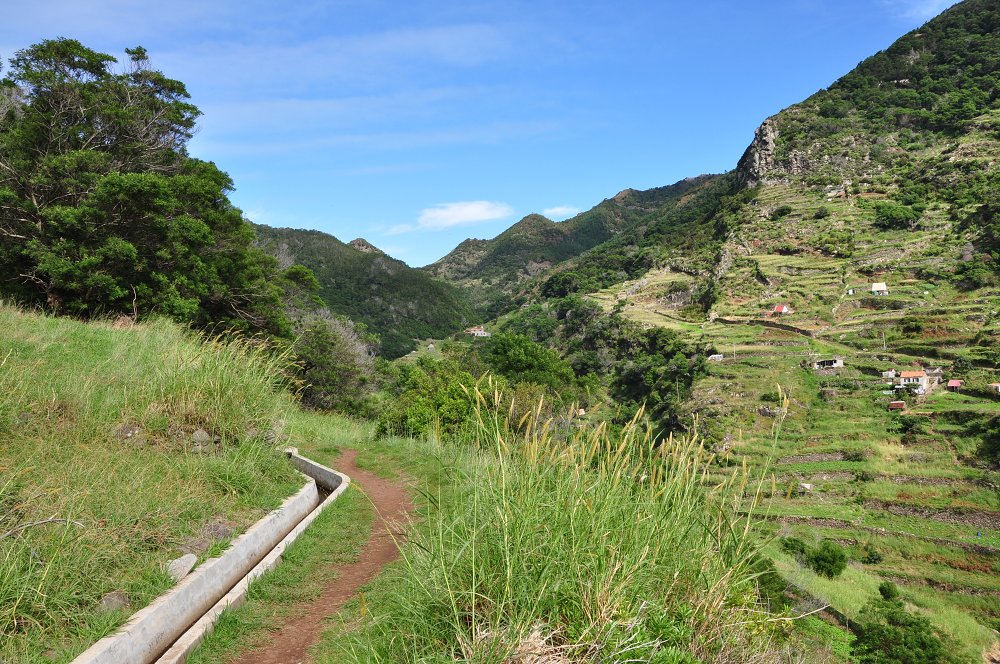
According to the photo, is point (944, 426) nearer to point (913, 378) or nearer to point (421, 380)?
point (913, 378)

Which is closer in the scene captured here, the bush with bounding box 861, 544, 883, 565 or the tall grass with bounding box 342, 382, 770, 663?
the tall grass with bounding box 342, 382, 770, 663

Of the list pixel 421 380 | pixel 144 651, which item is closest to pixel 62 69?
pixel 421 380

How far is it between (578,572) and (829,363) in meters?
66.8

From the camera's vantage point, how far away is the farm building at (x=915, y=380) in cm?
5156

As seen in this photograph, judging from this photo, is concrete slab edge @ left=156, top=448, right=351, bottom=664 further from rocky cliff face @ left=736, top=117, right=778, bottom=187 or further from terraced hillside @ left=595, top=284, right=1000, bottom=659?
rocky cliff face @ left=736, top=117, right=778, bottom=187

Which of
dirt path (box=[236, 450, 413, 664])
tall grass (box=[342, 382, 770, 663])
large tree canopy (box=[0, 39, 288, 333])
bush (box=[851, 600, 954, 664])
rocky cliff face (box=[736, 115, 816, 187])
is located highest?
rocky cliff face (box=[736, 115, 816, 187])

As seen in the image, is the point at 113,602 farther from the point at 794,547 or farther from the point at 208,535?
the point at 794,547

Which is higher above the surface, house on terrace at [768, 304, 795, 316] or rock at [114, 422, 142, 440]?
rock at [114, 422, 142, 440]

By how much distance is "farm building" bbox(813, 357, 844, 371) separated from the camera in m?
59.7

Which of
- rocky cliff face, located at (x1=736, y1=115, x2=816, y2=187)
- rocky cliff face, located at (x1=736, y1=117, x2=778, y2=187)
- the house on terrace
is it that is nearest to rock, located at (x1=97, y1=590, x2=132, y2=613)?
the house on terrace

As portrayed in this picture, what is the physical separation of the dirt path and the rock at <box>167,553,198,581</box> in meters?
0.92

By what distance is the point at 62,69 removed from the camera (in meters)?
16.9

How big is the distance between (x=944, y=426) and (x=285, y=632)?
187 ft

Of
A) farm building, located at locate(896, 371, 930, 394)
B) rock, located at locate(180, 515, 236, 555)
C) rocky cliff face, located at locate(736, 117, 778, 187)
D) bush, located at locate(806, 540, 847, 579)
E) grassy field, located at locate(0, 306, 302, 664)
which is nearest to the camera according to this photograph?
grassy field, located at locate(0, 306, 302, 664)
